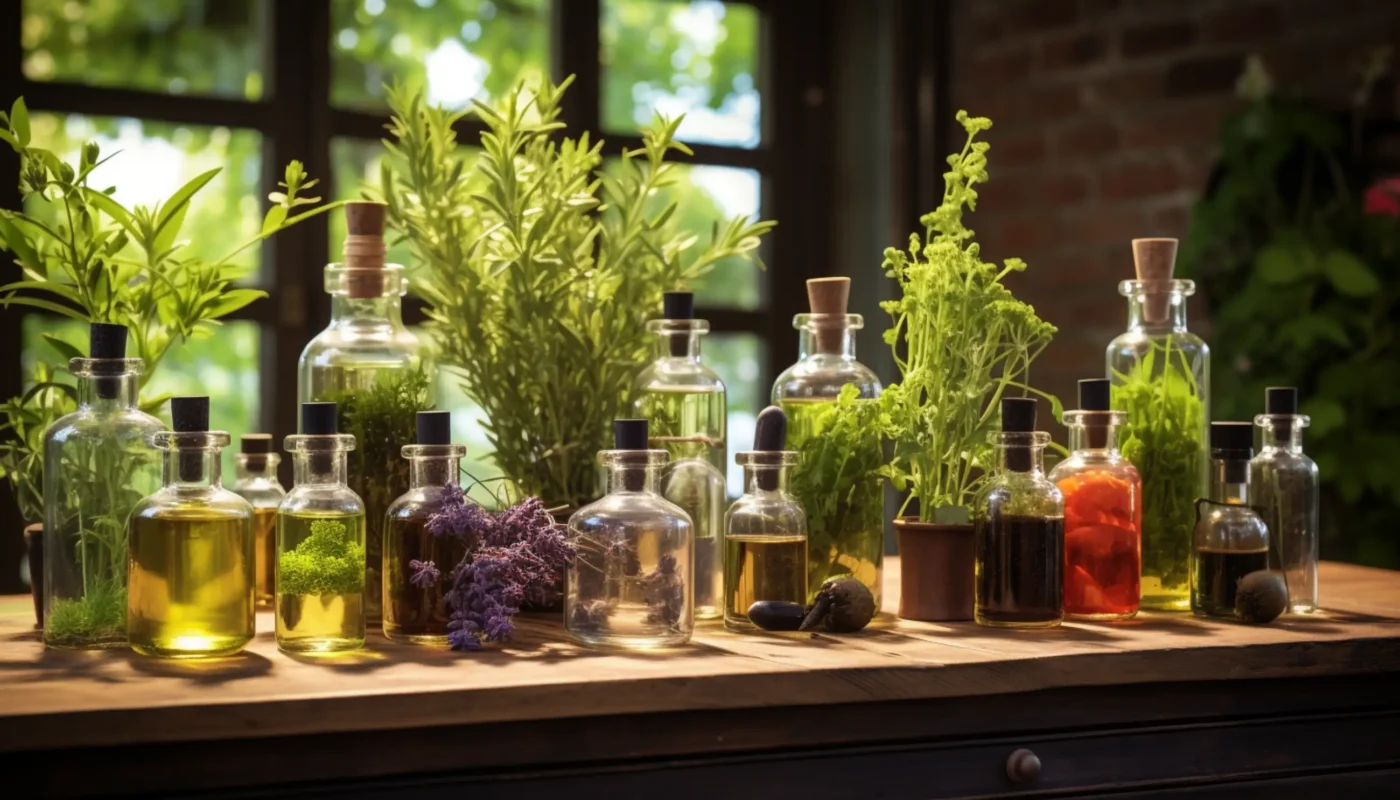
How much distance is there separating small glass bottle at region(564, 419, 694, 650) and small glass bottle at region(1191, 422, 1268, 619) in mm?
508

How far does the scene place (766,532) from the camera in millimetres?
1274

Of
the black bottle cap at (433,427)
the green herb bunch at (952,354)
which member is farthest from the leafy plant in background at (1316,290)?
the black bottle cap at (433,427)

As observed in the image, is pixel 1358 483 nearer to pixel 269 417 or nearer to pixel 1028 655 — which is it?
pixel 1028 655

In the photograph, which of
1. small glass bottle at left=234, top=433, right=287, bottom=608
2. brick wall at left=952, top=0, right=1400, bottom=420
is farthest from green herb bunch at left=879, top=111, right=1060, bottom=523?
brick wall at left=952, top=0, right=1400, bottom=420

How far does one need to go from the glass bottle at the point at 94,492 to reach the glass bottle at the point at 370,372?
0.53 feet

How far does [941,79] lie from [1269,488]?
6.56 ft

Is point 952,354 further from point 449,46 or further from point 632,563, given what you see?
point 449,46

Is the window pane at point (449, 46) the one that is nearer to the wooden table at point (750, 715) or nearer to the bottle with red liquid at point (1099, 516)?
the wooden table at point (750, 715)

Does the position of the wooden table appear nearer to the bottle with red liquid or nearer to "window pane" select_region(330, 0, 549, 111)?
the bottle with red liquid

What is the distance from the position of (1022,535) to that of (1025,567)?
29 mm

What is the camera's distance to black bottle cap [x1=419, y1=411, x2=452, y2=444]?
121 cm

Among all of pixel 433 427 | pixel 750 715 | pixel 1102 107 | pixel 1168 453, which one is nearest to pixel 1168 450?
pixel 1168 453

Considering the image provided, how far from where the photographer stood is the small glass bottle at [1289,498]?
1.44 metres

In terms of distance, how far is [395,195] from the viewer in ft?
4.91
